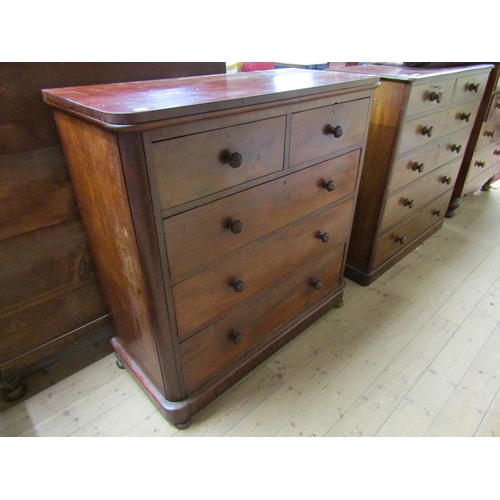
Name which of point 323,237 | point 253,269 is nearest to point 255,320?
point 253,269

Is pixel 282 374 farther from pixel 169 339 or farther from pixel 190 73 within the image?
pixel 190 73

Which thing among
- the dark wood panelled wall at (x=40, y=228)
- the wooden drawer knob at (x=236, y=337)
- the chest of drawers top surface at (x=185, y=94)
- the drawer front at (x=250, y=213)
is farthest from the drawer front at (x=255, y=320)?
the chest of drawers top surface at (x=185, y=94)

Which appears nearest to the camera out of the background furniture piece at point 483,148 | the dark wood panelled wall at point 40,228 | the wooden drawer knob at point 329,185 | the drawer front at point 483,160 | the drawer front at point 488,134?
the dark wood panelled wall at point 40,228

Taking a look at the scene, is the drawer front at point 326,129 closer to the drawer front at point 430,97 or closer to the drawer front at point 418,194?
the drawer front at point 430,97

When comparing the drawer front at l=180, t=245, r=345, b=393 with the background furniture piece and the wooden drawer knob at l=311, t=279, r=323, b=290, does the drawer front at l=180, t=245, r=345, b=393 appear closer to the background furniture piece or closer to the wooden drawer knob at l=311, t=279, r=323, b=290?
the wooden drawer knob at l=311, t=279, r=323, b=290

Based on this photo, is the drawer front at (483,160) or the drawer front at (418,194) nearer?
the drawer front at (418,194)

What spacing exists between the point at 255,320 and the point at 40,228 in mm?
729

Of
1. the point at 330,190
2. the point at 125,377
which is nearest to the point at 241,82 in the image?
the point at 330,190

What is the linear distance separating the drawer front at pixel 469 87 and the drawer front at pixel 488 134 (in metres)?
0.40

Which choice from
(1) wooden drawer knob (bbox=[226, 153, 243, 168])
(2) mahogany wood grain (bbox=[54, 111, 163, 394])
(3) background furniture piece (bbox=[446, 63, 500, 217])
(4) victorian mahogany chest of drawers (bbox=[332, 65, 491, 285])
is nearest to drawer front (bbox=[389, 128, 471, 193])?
(4) victorian mahogany chest of drawers (bbox=[332, 65, 491, 285])

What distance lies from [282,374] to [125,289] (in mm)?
663

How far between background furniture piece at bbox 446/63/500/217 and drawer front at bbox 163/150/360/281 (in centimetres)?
132

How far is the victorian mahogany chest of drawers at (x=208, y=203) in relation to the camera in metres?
0.77

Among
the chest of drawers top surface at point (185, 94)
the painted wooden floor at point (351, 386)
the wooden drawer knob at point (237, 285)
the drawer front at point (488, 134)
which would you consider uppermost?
the chest of drawers top surface at point (185, 94)
